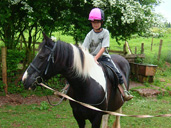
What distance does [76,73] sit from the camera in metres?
2.73

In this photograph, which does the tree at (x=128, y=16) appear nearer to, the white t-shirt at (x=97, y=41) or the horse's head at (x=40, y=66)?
the white t-shirt at (x=97, y=41)

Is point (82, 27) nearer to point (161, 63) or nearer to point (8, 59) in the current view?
point (8, 59)

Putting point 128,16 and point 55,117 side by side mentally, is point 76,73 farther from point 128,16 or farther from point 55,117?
point 128,16

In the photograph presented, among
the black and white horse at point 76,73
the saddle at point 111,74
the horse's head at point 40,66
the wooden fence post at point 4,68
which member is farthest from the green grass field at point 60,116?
the horse's head at point 40,66

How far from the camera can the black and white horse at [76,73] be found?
8.23 feet

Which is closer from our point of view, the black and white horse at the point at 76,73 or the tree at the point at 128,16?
the black and white horse at the point at 76,73

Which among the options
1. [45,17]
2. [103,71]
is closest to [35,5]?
[45,17]

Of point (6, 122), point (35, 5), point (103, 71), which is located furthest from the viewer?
point (35, 5)

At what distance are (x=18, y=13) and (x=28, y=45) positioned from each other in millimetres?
1388

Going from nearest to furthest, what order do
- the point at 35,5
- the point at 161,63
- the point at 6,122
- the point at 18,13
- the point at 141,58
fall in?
the point at 6,122
the point at 35,5
the point at 18,13
the point at 141,58
the point at 161,63

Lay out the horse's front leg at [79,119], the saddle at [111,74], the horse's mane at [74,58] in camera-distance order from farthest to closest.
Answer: the saddle at [111,74]
the horse's front leg at [79,119]
the horse's mane at [74,58]

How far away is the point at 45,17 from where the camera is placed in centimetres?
653

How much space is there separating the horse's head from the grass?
263 centimetres

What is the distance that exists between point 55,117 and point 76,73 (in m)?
3.03
